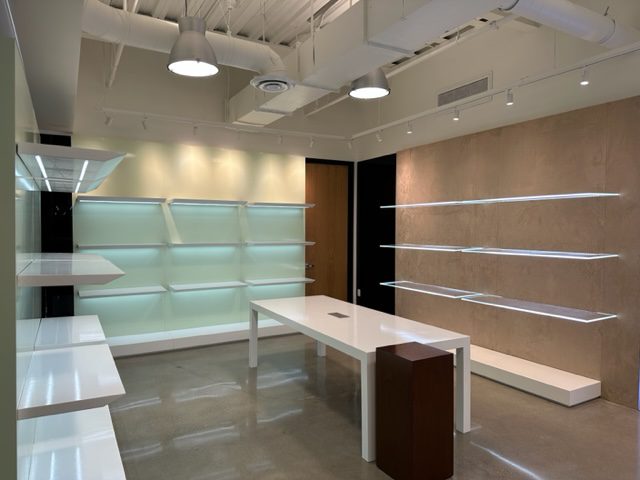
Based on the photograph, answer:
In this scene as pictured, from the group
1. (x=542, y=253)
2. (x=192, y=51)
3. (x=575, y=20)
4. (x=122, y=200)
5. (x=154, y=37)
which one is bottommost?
(x=542, y=253)

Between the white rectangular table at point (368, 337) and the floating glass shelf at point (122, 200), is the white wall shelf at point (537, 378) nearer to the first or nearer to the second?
the white rectangular table at point (368, 337)

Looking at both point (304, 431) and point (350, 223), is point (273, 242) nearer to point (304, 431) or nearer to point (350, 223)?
point (350, 223)

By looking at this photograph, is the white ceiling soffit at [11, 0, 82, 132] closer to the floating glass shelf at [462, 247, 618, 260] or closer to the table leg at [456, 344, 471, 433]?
the table leg at [456, 344, 471, 433]

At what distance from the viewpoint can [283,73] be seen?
3.46 meters

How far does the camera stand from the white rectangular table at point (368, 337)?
2.89 meters

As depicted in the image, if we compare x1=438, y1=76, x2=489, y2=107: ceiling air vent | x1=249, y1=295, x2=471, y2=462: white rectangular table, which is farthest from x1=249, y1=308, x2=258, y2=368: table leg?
x1=438, y1=76, x2=489, y2=107: ceiling air vent

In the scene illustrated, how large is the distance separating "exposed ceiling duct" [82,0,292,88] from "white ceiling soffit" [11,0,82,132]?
23.5 inches

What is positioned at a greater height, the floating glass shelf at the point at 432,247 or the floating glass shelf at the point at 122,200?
the floating glass shelf at the point at 122,200

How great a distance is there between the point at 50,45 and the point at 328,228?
5.13 m

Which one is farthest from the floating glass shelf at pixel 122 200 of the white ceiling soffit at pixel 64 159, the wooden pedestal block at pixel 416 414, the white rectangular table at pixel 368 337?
the wooden pedestal block at pixel 416 414

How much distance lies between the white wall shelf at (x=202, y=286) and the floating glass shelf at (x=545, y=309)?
2.95 m

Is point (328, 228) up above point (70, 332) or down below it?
above

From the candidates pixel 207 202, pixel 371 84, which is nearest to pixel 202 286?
pixel 207 202

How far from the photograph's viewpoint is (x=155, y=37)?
12.3 ft
